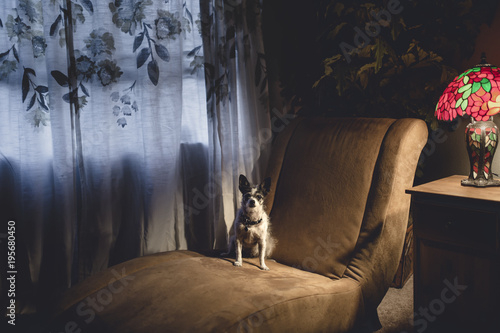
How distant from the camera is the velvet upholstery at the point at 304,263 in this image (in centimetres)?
112

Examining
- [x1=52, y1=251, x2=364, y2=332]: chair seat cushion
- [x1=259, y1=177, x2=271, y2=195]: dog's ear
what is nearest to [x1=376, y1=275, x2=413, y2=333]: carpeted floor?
[x1=52, y1=251, x2=364, y2=332]: chair seat cushion

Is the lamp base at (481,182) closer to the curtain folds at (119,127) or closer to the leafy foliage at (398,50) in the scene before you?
the leafy foliage at (398,50)

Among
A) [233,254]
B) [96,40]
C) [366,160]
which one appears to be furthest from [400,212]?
[96,40]

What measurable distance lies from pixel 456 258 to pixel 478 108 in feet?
1.77

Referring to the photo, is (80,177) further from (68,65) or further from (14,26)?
(14,26)

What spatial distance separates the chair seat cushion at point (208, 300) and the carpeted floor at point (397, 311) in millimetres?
456

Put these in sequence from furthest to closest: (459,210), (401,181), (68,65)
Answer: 1. (68,65)
2. (401,181)
3. (459,210)

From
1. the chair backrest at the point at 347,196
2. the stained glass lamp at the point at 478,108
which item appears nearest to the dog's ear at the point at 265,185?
the chair backrest at the point at 347,196

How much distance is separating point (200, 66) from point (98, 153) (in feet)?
2.41

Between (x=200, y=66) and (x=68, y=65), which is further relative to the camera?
(x=200, y=66)

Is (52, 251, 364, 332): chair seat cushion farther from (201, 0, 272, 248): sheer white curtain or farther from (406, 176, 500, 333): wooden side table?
(201, 0, 272, 248): sheer white curtain

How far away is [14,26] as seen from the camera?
1694 millimetres

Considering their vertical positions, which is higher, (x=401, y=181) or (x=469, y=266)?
(x=401, y=181)

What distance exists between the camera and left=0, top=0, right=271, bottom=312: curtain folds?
175 cm
